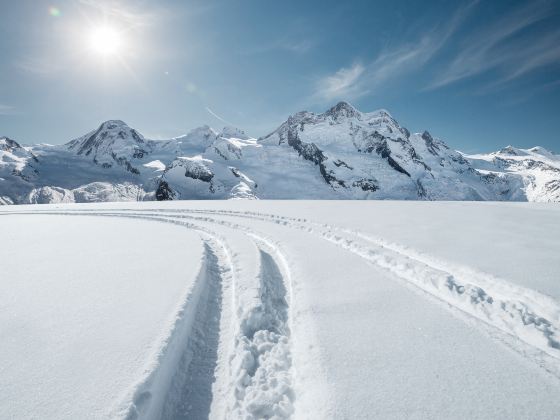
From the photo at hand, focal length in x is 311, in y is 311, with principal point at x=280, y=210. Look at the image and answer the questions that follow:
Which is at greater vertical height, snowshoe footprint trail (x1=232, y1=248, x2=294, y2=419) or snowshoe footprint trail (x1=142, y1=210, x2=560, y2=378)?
snowshoe footprint trail (x1=142, y1=210, x2=560, y2=378)

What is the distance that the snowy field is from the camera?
3.55 meters

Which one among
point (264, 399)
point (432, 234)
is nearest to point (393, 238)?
point (432, 234)

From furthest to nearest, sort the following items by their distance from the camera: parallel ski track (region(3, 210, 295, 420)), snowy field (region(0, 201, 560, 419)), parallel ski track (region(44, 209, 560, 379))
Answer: parallel ski track (region(44, 209, 560, 379)) < parallel ski track (region(3, 210, 295, 420)) < snowy field (region(0, 201, 560, 419))

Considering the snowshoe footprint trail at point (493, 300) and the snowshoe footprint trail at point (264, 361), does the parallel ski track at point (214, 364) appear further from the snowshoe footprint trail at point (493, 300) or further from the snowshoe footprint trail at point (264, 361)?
the snowshoe footprint trail at point (493, 300)

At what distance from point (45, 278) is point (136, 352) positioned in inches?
195

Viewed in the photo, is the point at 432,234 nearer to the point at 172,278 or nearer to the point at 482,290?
the point at 482,290

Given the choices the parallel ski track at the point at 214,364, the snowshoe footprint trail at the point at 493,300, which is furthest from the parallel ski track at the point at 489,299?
the parallel ski track at the point at 214,364

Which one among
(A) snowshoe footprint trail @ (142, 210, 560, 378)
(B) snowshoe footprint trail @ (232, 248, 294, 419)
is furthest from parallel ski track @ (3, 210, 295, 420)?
(A) snowshoe footprint trail @ (142, 210, 560, 378)

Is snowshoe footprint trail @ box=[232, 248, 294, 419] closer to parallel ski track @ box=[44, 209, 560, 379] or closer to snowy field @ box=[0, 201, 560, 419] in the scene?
snowy field @ box=[0, 201, 560, 419]

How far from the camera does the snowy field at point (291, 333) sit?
3.55 metres

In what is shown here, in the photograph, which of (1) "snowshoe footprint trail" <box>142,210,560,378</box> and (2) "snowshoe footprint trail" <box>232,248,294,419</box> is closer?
(2) "snowshoe footprint trail" <box>232,248,294,419</box>

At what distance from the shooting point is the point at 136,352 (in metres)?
4.37

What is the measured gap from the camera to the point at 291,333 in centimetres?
525

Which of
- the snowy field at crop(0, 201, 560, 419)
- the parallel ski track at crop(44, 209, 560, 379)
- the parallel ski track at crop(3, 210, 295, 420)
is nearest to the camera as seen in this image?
the snowy field at crop(0, 201, 560, 419)
